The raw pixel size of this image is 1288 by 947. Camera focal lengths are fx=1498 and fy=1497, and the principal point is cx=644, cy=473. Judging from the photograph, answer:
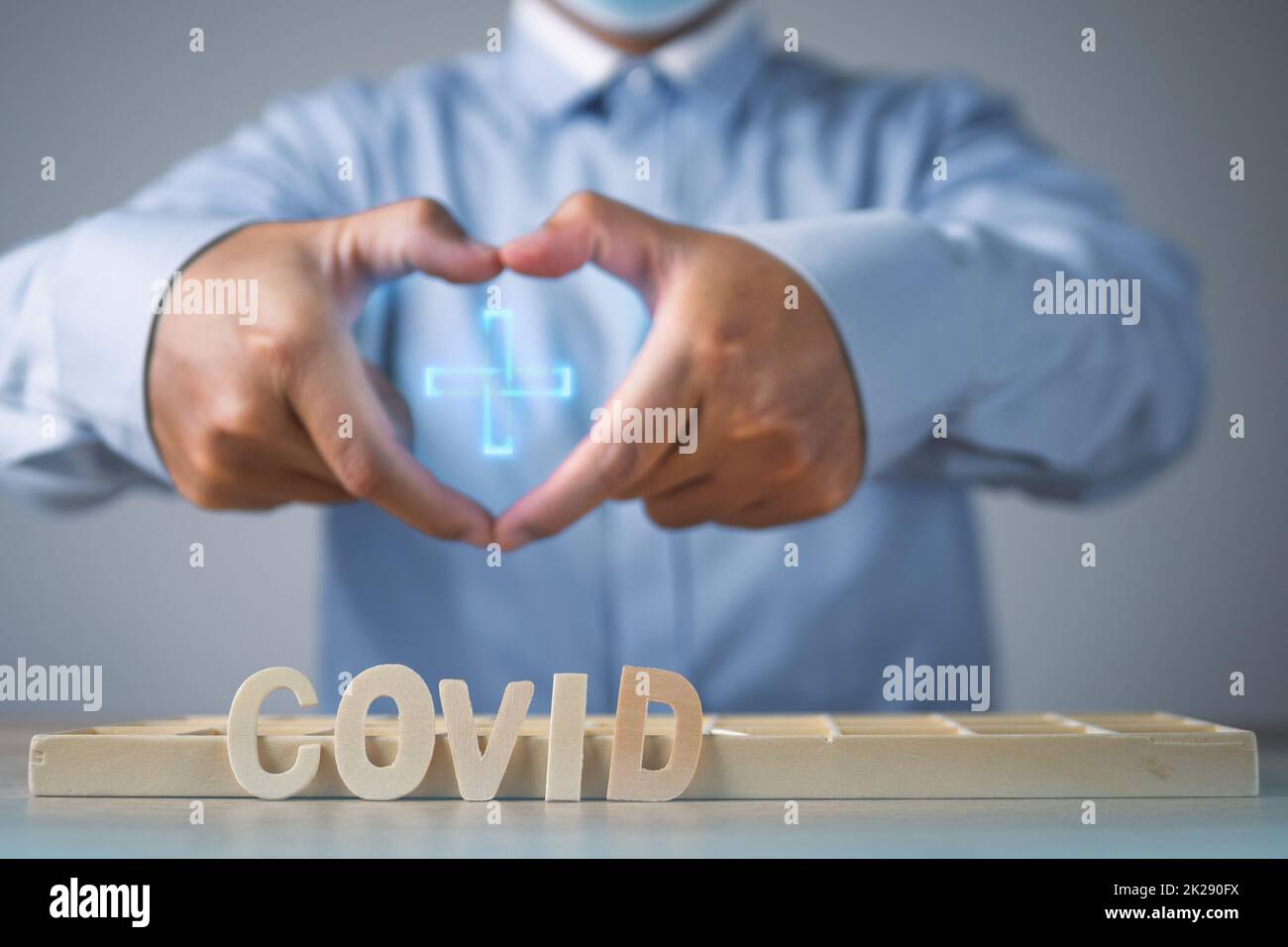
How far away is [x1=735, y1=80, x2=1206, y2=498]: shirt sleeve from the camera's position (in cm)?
163

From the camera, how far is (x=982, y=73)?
2.10m

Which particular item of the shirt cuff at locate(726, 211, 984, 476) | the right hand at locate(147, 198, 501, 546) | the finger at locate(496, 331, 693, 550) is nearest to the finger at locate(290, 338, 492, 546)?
the right hand at locate(147, 198, 501, 546)

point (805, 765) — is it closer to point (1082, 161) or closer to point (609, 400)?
point (609, 400)

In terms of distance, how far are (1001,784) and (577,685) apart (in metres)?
0.39

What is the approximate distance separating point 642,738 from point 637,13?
0.97 metres

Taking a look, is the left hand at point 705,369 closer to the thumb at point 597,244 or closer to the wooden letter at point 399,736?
the thumb at point 597,244

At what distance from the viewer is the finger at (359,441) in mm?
1564

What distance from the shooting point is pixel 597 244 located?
1573 millimetres

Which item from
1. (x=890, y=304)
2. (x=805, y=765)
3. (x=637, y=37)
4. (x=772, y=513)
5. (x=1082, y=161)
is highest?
(x=637, y=37)

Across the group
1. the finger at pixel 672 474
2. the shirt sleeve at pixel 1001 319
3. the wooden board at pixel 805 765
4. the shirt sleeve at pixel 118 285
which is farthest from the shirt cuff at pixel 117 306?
the shirt sleeve at pixel 1001 319

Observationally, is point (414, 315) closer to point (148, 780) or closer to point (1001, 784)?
point (148, 780)

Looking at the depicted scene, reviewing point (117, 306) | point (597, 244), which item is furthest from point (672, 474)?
point (117, 306)
